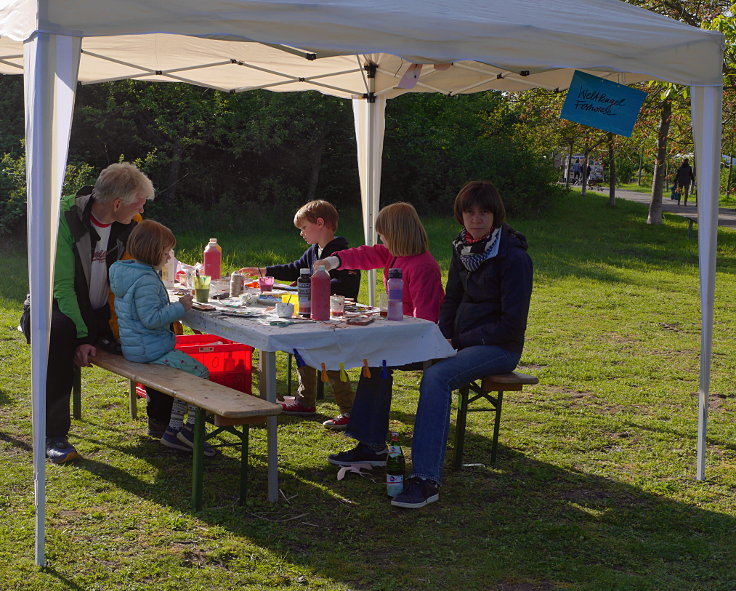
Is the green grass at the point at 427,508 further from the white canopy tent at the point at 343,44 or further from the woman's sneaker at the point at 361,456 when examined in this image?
the white canopy tent at the point at 343,44

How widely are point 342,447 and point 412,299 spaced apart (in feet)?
3.21

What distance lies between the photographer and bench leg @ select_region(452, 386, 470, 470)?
4.88m

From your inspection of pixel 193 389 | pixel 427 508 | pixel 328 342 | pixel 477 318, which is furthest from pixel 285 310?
pixel 427 508

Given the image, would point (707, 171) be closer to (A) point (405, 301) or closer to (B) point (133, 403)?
(A) point (405, 301)

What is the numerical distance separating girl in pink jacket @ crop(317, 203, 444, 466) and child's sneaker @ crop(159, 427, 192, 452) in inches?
32.7

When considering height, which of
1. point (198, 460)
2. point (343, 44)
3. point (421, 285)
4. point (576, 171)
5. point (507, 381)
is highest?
point (576, 171)

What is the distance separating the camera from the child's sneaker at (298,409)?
5918 mm

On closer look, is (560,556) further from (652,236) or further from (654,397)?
(652,236)

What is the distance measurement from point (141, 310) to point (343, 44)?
5.60 ft

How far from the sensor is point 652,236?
19.1 metres

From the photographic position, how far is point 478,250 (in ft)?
15.3

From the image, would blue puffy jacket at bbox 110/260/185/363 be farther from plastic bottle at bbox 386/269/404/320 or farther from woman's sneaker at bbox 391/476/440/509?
woman's sneaker at bbox 391/476/440/509

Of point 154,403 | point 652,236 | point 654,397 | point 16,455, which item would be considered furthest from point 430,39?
point 652,236

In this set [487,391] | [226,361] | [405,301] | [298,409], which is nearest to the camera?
[487,391]
